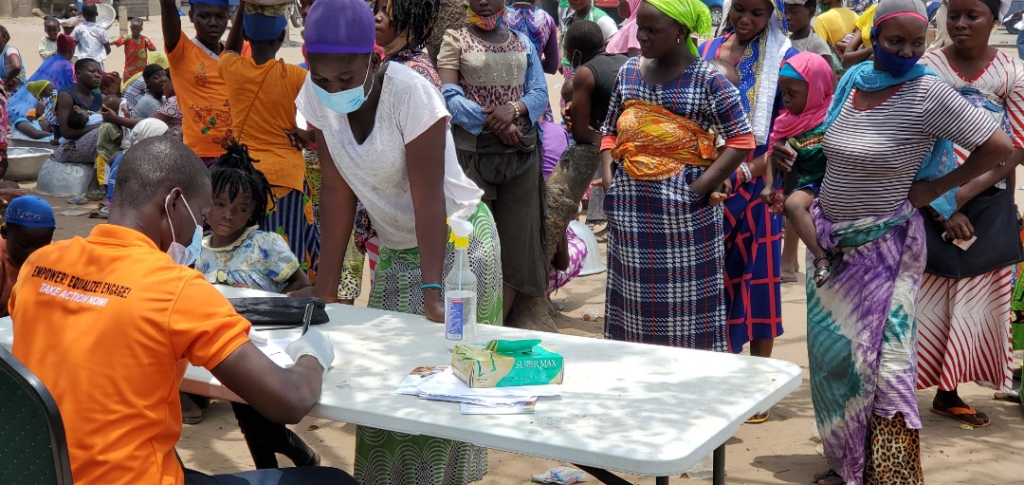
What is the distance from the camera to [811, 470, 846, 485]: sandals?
14.2ft

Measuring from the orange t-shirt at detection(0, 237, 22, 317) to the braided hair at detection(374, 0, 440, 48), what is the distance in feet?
6.79

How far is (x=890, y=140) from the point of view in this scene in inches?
154

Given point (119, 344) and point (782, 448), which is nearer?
point (119, 344)

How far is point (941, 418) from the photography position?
5184mm

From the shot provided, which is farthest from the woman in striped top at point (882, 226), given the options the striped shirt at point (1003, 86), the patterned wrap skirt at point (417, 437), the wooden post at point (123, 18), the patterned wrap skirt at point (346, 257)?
Answer: the wooden post at point (123, 18)

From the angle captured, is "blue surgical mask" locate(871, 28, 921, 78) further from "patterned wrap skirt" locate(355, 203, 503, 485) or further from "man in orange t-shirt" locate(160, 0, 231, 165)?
"man in orange t-shirt" locate(160, 0, 231, 165)

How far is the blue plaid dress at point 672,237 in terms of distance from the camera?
14.9ft

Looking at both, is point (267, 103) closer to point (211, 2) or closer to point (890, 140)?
point (211, 2)

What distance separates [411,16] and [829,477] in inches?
97.6

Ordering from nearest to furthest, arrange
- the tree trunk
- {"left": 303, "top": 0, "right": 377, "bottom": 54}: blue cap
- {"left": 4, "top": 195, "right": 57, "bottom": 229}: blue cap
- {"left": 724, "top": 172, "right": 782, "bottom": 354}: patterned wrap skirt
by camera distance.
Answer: {"left": 303, "top": 0, "right": 377, "bottom": 54}: blue cap, {"left": 4, "top": 195, "right": 57, "bottom": 229}: blue cap, {"left": 724, "top": 172, "right": 782, "bottom": 354}: patterned wrap skirt, the tree trunk

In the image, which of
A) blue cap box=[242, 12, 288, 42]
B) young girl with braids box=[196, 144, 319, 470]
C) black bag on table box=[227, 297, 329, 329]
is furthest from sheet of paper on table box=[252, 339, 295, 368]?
blue cap box=[242, 12, 288, 42]

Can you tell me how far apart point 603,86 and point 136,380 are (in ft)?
12.6

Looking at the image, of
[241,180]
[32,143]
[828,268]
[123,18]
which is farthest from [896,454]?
[123,18]

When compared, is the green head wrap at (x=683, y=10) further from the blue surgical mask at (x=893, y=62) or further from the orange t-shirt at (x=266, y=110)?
the orange t-shirt at (x=266, y=110)
